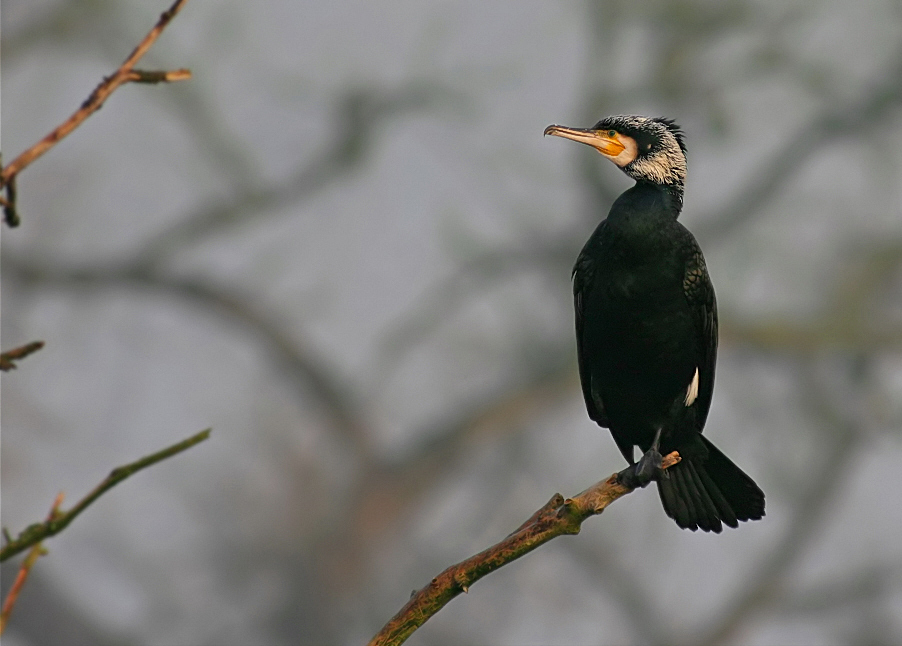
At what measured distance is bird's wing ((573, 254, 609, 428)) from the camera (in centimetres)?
307

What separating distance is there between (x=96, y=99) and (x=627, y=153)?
2255 millimetres

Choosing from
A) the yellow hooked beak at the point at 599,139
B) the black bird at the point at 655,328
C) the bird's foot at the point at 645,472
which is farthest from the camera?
the yellow hooked beak at the point at 599,139

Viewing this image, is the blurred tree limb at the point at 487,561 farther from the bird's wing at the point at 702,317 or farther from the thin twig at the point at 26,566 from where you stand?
the bird's wing at the point at 702,317

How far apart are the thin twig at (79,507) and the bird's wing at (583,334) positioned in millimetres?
2095

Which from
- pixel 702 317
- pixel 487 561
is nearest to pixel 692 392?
pixel 702 317

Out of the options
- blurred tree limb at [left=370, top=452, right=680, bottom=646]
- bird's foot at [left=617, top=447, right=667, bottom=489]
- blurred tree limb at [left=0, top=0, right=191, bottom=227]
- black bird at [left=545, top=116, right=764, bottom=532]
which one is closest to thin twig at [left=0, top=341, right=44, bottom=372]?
blurred tree limb at [left=0, top=0, right=191, bottom=227]

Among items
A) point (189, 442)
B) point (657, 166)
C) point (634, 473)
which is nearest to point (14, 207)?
point (189, 442)

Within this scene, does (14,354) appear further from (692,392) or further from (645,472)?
(692,392)

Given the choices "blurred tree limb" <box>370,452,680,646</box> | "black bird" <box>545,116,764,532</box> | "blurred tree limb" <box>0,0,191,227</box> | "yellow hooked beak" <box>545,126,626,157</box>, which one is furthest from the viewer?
"yellow hooked beak" <box>545,126,626,157</box>

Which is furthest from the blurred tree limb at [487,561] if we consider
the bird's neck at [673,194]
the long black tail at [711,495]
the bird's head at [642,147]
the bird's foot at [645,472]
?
the bird's head at [642,147]

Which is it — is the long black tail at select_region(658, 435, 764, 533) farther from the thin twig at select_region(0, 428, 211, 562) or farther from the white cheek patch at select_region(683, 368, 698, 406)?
the thin twig at select_region(0, 428, 211, 562)

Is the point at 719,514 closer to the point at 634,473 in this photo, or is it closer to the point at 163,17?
the point at 634,473

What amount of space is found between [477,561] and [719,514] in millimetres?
1315

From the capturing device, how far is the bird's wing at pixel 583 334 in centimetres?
307
